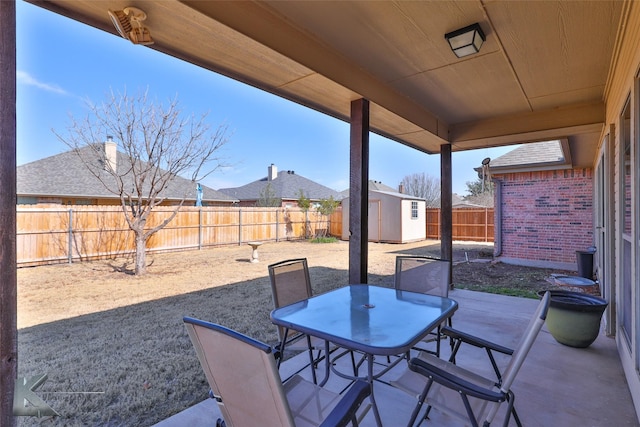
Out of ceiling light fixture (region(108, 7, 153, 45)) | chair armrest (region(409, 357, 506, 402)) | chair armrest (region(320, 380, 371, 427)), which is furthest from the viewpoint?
ceiling light fixture (region(108, 7, 153, 45))

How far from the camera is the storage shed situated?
15117 mm

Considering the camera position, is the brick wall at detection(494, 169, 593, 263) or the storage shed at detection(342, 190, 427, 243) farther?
the storage shed at detection(342, 190, 427, 243)

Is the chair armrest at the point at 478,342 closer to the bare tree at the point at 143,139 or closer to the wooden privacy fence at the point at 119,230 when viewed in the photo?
the wooden privacy fence at the point at 119,230

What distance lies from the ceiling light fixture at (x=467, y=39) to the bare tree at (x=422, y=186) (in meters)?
33.0

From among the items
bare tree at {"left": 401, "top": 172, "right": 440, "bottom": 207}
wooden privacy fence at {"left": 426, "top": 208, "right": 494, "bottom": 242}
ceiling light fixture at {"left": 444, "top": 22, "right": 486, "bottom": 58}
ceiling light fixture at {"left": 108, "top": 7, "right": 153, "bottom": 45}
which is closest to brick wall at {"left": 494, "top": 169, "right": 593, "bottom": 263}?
wooden privacy fence at {"left": 426, "top": 208, "right": 494, "bottom": 242}

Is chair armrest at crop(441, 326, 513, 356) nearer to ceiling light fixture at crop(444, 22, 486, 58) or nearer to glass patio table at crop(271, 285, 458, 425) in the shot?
glass patio table at crop(271, 285, 458, 425)

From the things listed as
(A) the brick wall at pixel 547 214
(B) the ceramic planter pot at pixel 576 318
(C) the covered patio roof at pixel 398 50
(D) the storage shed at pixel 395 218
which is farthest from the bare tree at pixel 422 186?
(B) the ceramic planter pot at pixel 576 318

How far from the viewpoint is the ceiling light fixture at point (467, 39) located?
7.72 feet

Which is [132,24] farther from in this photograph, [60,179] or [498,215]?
[60,179]

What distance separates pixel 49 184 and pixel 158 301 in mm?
10685

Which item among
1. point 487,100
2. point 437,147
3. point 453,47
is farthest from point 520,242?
point 453,47

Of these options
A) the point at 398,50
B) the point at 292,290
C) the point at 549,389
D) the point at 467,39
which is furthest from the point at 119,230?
the point at 549,389

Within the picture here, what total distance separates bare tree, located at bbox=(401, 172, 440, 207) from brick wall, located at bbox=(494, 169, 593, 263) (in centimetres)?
2579

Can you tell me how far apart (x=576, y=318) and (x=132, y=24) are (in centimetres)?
463
